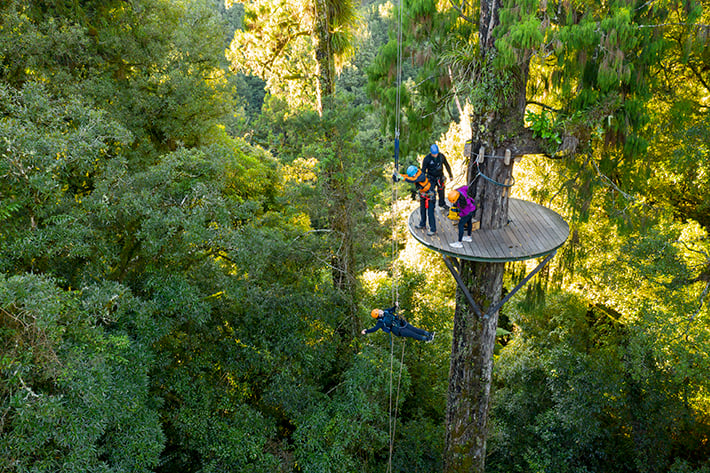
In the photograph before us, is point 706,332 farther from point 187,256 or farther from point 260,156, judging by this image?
point 260,156

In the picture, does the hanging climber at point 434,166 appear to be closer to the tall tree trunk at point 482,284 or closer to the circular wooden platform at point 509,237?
the tall tree trunk at point 482,284

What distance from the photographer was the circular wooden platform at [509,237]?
692 cm

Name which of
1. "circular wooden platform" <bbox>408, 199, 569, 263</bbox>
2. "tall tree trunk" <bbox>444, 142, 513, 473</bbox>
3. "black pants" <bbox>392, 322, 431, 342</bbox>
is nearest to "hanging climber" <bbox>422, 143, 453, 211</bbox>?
"tall tree trunk" <bbox>444, 142, 513, 473</bbox>

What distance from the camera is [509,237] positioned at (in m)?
7.47

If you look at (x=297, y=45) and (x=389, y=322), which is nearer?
(x=389, y=322)

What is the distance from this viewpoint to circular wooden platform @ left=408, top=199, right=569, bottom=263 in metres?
6.92

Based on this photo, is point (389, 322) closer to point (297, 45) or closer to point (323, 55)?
point (323, 55)

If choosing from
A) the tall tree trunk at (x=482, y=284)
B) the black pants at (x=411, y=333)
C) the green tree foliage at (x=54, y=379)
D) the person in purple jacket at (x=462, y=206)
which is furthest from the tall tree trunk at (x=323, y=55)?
the green tree foliage at (x=54, y=379)

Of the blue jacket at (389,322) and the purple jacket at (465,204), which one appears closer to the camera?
the purple jacket at (465,204)

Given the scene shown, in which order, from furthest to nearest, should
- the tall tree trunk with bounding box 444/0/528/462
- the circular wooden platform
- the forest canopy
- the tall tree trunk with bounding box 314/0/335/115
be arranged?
the tall tree trunk with bounding box 314/0/335/115 → the tall tree trunk with bounding box 444/0/528/462 → the circular wooden platform → the forest canopy

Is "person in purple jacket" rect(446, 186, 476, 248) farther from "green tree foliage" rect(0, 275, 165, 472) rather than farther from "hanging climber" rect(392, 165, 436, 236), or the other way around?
"green tree foliage" rect(0, 275, 165, 472)

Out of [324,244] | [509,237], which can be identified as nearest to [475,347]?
[509,237]

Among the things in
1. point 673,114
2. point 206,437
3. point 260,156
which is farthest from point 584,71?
point 260,156

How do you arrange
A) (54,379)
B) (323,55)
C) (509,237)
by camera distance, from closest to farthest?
1. (54,379)
2. (509,237)
3. (323,55)
